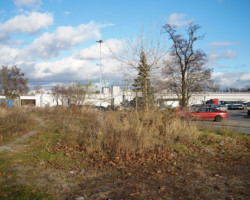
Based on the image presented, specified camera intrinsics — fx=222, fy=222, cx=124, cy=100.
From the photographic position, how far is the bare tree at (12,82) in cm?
3466

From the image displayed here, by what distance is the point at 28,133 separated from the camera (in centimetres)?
1022

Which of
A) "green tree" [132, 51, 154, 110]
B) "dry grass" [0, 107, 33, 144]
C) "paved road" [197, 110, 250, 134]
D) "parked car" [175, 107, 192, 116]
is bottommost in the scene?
"paved road" [197, 110, 250, 134]

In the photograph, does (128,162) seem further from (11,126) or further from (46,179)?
(11,126)

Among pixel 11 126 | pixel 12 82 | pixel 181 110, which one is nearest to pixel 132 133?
pixel 181 110

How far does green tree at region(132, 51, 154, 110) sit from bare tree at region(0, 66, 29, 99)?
30752mm

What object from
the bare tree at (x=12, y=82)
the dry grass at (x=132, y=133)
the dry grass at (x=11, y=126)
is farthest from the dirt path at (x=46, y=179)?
the bare tree at (x=12, y=82)

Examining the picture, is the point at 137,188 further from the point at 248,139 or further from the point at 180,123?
the point at 248,139

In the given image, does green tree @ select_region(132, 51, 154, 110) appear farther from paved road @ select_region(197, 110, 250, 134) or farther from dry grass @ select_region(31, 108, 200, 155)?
paved road @ select_region(197, 110, 250, 134)

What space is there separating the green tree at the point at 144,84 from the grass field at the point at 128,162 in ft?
2.63

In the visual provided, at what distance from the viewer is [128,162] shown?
6.19m

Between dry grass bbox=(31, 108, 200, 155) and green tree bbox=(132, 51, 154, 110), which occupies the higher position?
green tree bbox=(132, 51, 154, 110)

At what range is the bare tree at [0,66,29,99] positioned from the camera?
114 ft

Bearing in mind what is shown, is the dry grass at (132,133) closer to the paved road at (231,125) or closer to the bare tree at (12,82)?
the paved road at (231,125)

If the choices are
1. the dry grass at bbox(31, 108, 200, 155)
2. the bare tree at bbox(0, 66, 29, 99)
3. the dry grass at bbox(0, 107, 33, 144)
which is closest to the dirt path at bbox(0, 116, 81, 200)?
the dry grass at bbox(31, 108, 200, 155)
